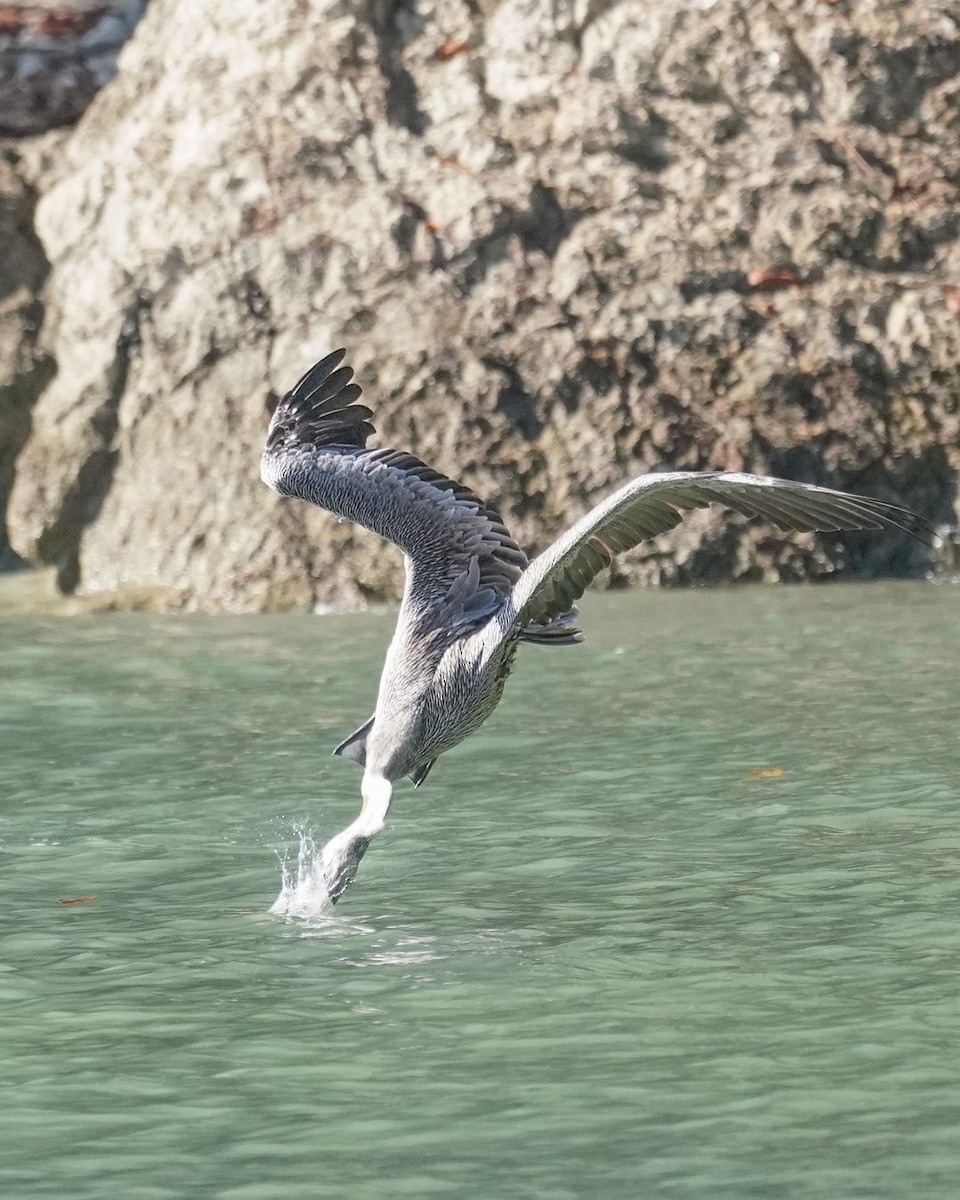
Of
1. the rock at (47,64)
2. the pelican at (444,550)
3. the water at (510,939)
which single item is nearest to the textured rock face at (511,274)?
the rock at (47,64)

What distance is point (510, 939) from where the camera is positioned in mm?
6172

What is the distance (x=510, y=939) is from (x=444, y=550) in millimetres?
1542

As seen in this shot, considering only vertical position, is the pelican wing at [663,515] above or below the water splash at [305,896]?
above

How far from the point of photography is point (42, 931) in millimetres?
6410

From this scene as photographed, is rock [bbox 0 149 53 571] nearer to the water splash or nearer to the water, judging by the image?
the water

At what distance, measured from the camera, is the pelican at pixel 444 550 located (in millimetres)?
6125

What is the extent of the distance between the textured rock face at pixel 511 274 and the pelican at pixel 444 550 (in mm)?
5182

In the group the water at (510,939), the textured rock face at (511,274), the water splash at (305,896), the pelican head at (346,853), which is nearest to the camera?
the water at (510,939)

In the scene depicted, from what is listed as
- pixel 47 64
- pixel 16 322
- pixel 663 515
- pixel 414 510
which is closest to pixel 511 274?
pixel 16 322

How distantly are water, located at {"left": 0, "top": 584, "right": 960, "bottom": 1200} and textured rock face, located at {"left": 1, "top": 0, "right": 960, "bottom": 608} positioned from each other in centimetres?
252

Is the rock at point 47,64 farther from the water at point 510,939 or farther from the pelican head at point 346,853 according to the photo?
the pelican head at point 346,853

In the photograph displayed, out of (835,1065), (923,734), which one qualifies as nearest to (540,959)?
(835,1065)

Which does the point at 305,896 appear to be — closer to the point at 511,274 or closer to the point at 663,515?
the point at 663,515

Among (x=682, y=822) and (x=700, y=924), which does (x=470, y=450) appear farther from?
(x=700, y=924)
